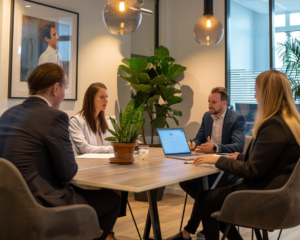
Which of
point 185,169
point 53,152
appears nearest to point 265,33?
point 185,169

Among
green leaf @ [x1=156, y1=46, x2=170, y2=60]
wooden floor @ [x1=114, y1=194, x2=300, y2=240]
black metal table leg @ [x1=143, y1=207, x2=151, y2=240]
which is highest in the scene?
green leaf @ [x1=156, y1=46, x2=170, y2=60]

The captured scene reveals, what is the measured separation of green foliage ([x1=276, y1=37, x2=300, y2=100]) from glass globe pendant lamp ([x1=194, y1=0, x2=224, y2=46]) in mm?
1796

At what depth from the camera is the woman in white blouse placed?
304 centimetres

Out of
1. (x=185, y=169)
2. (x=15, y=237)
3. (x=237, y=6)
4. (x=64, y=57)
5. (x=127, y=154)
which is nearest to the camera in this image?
(x=15, y=237)

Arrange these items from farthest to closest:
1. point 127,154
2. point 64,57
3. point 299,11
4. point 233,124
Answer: point 299,11
point 64,57
point 233,124
point 127,154

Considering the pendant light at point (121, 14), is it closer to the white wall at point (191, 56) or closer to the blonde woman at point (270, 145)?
the blonde woman at point (270, 145)

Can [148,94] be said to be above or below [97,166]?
above

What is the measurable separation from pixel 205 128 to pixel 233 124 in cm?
34

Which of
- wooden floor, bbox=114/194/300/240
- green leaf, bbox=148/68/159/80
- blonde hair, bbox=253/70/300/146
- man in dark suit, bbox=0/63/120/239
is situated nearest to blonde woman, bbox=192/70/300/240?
blonde hair, bbox=253/70/300/146

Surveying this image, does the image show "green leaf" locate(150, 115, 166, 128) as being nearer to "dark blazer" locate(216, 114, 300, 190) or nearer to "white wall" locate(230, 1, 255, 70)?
"white wall" locate(230, 1, 255, 70)

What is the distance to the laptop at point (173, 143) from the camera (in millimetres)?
2818

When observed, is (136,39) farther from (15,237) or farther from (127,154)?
(15,237)

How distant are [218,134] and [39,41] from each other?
7.30 feet

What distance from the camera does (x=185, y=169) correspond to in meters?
2.13
